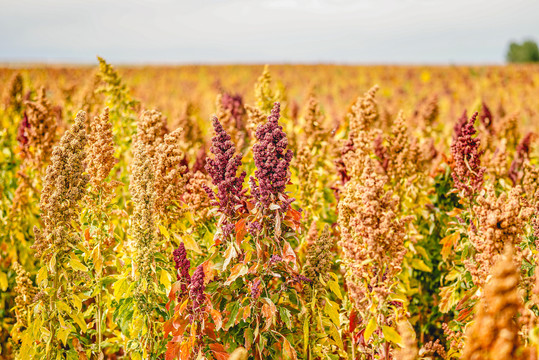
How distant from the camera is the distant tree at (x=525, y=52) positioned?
51419mm

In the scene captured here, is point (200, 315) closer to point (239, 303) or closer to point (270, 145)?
point (239, 303)

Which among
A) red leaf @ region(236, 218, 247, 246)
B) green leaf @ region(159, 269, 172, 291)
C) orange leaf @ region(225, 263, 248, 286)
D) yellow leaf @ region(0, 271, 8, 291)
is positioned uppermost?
red leaf @ region(236, 218, 247, 246)

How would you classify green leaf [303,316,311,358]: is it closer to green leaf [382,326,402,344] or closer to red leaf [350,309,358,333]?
red leaf [350,309,358,333]

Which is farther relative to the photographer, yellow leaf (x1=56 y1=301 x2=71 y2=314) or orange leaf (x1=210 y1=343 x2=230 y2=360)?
yellow leaf (x1=56 y1=301 x2=71 y2=314)

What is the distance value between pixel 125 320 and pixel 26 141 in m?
2.59

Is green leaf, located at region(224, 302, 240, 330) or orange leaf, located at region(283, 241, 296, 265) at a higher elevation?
orange leaf, located at region(283, 241, 296, 265)

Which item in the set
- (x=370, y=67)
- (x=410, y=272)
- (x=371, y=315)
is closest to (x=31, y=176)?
(x=371, y=315)

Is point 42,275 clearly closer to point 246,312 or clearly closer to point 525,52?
point 246,312

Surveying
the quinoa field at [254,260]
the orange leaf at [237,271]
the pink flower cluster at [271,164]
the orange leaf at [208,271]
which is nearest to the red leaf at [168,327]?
the quinoa field at [254,260]

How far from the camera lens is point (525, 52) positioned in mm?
52406

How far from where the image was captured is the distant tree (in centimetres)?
5142

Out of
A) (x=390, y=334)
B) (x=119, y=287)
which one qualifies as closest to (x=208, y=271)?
(x=119, y=287)

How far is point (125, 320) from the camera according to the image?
2.32m

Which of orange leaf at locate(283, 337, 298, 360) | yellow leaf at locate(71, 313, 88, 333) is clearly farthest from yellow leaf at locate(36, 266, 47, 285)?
orange leaf at locate(283, 337, 298, 360)
